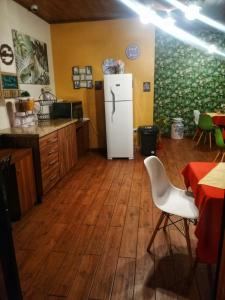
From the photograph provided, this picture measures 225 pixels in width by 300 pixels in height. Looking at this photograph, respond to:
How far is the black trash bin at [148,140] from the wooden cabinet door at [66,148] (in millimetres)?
1473

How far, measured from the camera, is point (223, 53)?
5.89 m

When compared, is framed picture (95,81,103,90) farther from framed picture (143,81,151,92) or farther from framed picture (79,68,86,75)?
framed picture (143,81,151,92)

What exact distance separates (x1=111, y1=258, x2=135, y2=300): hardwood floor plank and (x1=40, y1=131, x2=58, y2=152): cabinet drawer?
67.3 inches

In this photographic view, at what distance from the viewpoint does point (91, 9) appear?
425 cm

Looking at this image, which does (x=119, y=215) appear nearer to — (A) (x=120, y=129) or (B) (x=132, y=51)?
(A) (x=120, y=129)

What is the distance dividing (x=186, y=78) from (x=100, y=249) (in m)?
5.22

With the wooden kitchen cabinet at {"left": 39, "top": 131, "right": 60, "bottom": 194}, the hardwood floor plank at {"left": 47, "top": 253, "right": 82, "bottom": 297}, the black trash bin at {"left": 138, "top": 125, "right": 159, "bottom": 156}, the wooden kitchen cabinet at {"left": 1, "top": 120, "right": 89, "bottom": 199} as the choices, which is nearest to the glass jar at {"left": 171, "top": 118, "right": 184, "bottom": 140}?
the black trash bin at {"left": 138, "top": 125, "right": 159, "bottom": 156}

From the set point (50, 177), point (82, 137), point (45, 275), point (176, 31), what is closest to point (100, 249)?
point (45, 275)

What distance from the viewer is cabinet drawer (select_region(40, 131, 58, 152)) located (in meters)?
3.03

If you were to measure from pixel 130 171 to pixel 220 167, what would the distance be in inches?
85.7

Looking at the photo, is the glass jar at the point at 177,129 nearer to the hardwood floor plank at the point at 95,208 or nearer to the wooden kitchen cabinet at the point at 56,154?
the wooden kitchen cabinet at the point at 56,154

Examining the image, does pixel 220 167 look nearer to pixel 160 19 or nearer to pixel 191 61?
pixel 160 19

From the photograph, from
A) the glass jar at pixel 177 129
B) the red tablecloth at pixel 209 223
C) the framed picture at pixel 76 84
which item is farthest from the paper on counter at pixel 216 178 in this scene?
the glass jar at pixel 177 129

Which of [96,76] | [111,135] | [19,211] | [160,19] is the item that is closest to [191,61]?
[160,19]
